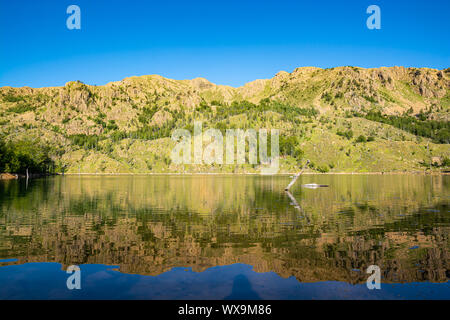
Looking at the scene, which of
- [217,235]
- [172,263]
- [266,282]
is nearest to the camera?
[266,282]

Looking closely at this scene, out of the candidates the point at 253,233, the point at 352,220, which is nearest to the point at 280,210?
the point at 352,220

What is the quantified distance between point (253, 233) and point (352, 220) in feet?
45.2

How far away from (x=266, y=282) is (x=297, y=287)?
1.76 meters

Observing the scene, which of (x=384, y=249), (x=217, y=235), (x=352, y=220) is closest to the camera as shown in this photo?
(x=384, y=249)

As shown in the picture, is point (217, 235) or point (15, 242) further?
point (217, 235)

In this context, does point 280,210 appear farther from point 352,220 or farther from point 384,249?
point 384,249

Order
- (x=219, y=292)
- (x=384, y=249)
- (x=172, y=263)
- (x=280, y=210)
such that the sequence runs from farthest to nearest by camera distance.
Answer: (x=280, y=210) → (x=384, y=249) → (x=172, y=263) → (x=219, y=292)

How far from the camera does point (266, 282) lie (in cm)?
1906

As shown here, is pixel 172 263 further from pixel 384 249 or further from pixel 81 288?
pixel 384 249

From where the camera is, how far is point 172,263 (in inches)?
890
